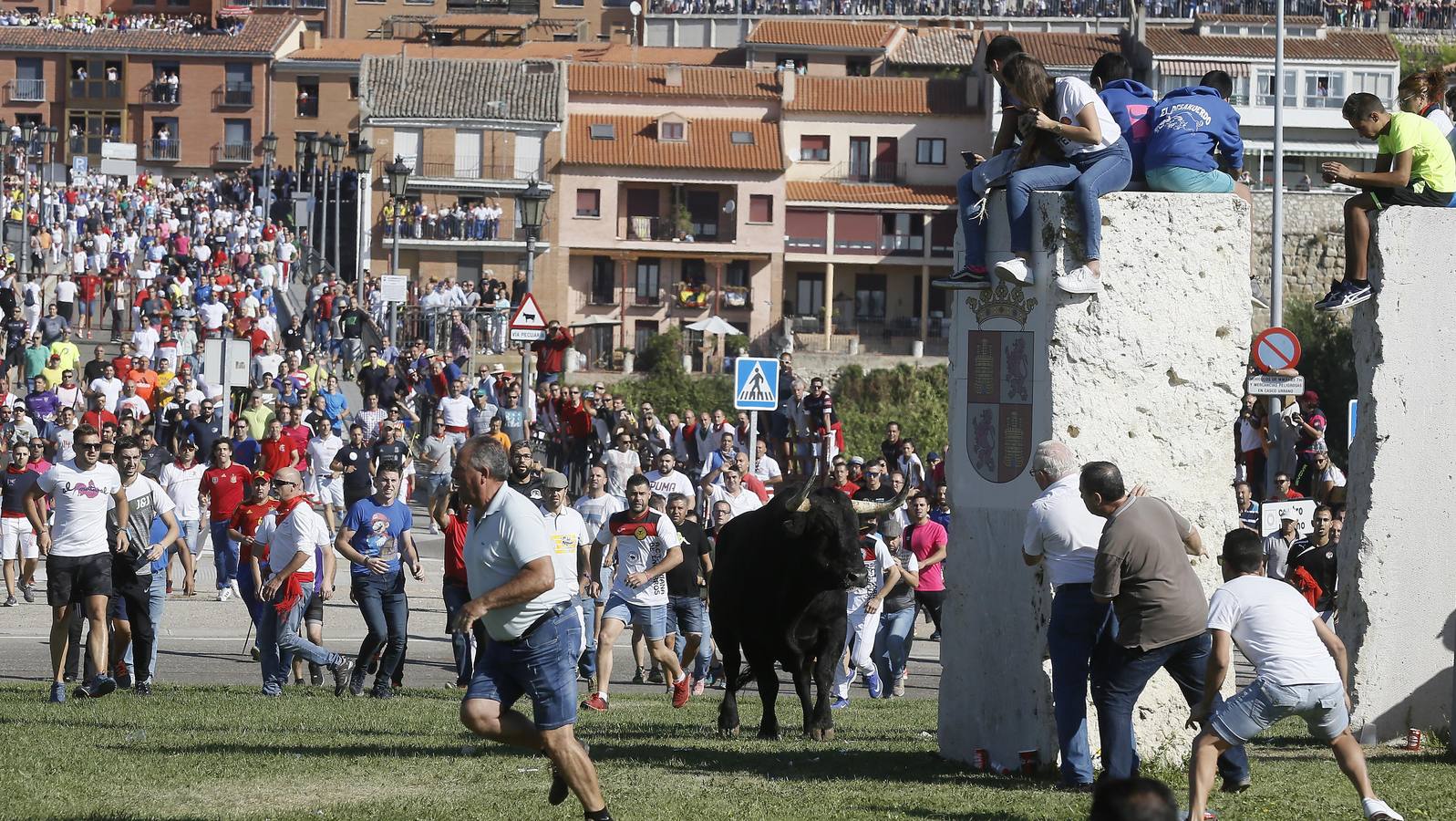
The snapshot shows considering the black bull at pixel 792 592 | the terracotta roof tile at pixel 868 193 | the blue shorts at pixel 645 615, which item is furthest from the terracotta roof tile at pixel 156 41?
the black bull at pixel 792 592

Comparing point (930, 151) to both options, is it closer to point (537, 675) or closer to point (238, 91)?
point (238, 91)

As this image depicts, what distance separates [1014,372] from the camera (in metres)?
10.7

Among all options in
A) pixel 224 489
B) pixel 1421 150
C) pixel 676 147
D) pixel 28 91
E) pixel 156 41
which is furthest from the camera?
pixel 28 91

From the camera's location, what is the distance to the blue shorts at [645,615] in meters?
15.5

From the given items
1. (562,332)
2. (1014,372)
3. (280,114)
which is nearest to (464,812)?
(1014,372)

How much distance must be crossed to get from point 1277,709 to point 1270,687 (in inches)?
4.1

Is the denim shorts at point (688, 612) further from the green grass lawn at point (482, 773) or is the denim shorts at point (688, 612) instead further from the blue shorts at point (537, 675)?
the blue shorts at point (537, 675)

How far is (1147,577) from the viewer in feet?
29.9

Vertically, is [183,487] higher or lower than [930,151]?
lower

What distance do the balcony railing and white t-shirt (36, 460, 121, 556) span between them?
82750 mm

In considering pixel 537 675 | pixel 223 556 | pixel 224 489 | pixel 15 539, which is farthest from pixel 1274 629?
pixel 15 539

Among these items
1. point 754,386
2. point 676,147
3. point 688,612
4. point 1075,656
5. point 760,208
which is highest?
point 676,147

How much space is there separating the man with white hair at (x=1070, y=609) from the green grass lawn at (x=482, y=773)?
0.26 metres

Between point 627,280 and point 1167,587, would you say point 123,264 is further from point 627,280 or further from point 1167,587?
point 1167,587
